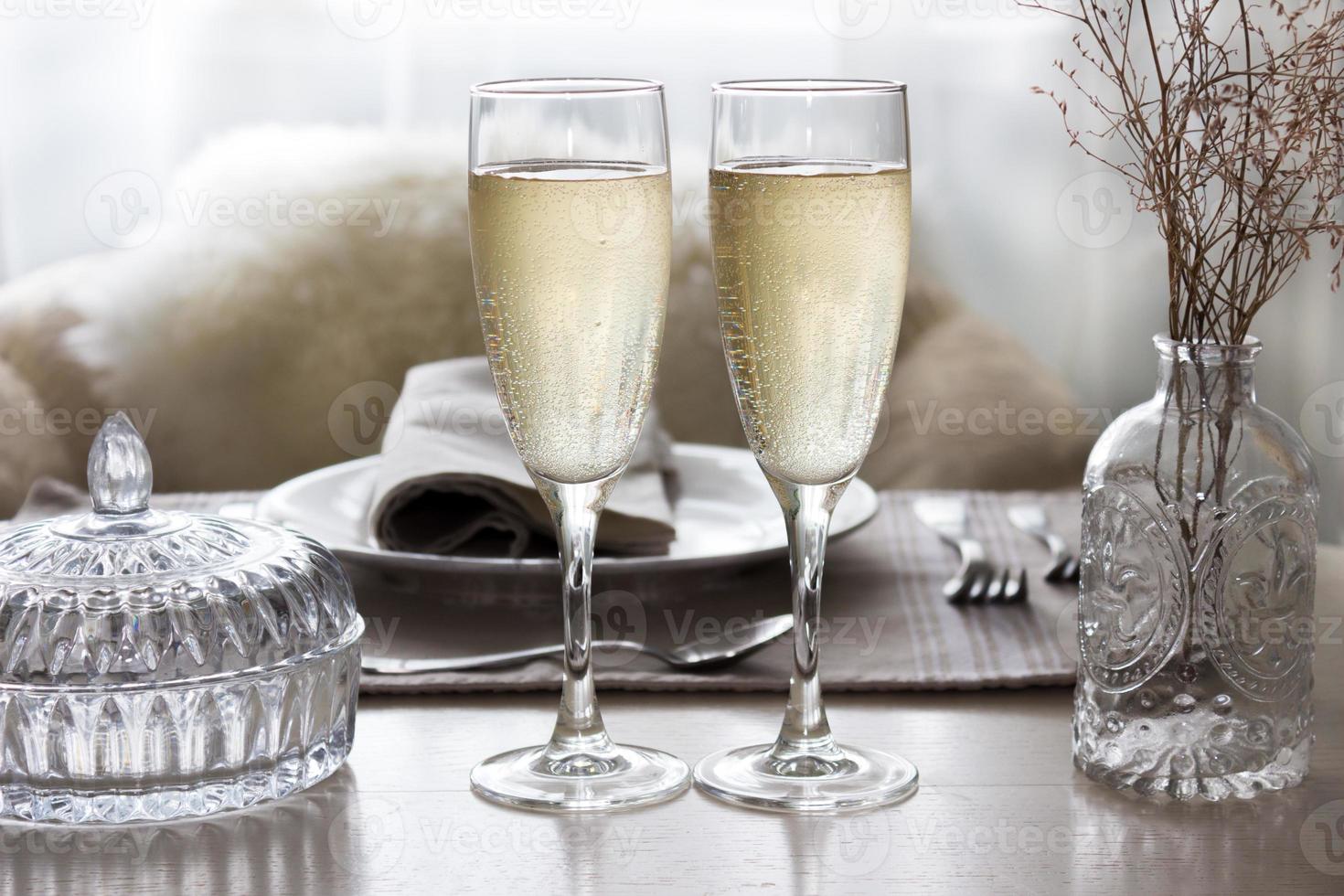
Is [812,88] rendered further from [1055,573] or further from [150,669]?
[1055,573]

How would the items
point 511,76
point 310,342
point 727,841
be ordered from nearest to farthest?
point 727,841, point 310,342, point 511,76

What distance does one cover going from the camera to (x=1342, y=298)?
8.63ft

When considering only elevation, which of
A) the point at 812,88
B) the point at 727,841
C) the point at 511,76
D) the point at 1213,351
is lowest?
the point at 727,841

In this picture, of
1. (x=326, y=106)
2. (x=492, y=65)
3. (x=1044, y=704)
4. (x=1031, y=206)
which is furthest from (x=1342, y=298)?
(x=1044, y=704)

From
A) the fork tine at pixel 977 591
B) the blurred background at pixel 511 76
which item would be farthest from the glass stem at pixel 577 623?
the blurred background at pixel 511 76

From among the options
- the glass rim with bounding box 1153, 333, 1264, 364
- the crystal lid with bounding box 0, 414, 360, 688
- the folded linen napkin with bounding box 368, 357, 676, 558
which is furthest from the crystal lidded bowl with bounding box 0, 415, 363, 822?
the glass rim with bounding box 1153, 333, 1264, 364

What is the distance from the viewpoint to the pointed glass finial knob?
817 millimetres

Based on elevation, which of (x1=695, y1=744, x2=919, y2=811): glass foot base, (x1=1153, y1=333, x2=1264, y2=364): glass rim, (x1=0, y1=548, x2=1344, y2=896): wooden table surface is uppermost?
(x1=1153, y1=333, x2=1264, y2=364): glass rim

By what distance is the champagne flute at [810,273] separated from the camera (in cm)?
75

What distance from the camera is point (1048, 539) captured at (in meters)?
1.26

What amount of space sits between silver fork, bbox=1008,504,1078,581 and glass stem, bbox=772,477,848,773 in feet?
1.35

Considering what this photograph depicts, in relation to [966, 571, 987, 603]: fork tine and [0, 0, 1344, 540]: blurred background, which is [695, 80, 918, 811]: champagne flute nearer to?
[966, 571, 987, 603]: fork tine

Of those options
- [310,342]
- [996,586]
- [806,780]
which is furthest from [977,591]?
[310,342]

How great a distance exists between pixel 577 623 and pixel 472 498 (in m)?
0.41
